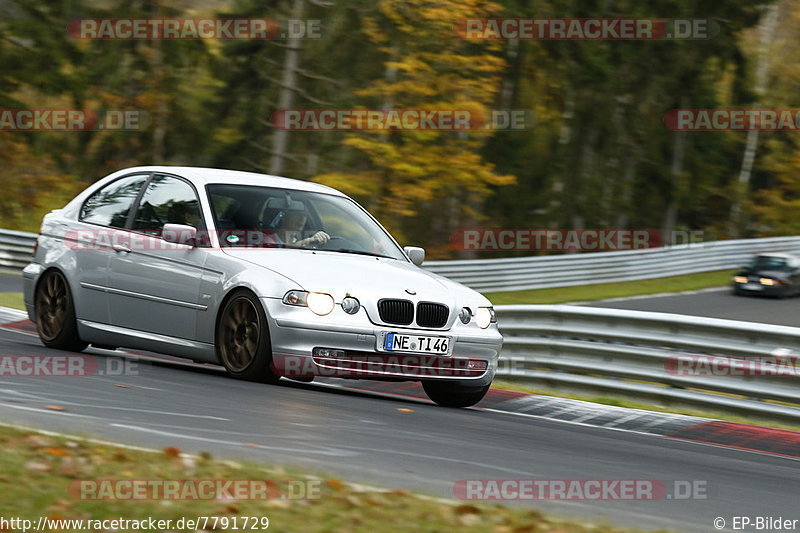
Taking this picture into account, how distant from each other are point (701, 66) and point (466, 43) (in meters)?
8.85

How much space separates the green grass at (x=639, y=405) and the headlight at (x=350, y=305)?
2.92m

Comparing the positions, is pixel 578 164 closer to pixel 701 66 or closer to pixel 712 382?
pixel 701 66

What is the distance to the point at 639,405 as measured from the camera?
11.2 meters

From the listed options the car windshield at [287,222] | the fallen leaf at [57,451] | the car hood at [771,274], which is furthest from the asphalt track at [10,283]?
the car hood at [771,274]

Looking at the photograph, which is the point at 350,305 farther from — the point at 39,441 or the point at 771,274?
the point at 771,274

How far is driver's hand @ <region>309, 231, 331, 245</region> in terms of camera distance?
10.1 metres

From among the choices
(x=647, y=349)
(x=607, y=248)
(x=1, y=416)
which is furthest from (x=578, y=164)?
(x=1, y=416)

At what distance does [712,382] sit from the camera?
10.8 metres

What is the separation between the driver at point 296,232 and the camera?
9.99 m

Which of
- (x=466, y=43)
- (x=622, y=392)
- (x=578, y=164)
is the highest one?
(x=466, y=43)

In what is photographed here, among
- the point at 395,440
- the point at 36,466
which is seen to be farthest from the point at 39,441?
the point at 395,440

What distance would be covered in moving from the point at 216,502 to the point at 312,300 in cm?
401

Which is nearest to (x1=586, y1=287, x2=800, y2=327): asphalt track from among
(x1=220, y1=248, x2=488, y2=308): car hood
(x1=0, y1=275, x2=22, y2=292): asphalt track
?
(x1=0, y1=275, x2=22, y2=292): asphalt track

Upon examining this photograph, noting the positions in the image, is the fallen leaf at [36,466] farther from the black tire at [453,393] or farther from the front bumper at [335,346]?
the black tire at [453,393]
